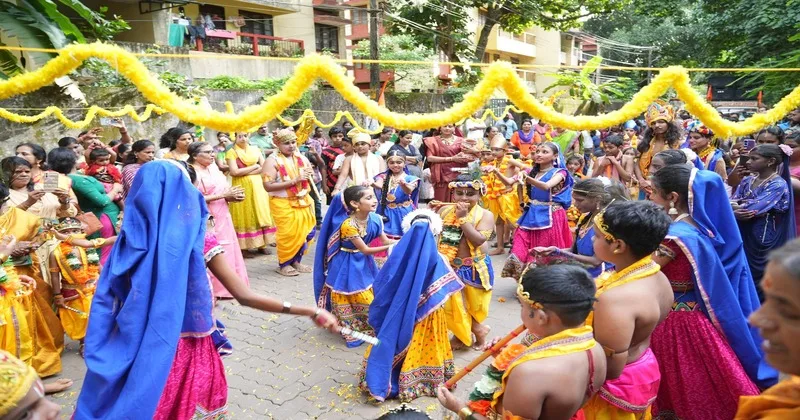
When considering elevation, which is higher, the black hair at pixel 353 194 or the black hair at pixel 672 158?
the black hair at pixel 672 158

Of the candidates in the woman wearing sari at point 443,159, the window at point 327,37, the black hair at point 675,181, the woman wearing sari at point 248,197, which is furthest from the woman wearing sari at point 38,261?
the window at point 327,37

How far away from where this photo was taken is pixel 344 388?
429cm

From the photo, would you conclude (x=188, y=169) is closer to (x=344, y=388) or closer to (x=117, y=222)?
(x=344, y=388)

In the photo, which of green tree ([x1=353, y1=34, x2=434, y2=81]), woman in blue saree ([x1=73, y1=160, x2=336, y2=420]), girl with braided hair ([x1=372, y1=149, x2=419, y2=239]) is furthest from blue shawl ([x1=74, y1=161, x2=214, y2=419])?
green tree ([x1=353, y1=34, x2=434, y2=81])

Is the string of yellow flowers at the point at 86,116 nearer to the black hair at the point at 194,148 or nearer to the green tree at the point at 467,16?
the black hair at the point at 194,148

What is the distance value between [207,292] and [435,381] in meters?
2.03

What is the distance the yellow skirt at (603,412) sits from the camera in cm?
265

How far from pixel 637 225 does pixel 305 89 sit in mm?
2249

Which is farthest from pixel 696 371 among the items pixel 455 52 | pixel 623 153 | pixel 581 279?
pixel 455 52

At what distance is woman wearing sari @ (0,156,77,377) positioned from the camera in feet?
13.9

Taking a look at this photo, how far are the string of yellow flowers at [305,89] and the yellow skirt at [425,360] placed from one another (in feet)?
4.94

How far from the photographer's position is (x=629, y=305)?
96.3 inches

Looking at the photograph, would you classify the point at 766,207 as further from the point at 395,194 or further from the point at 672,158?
the point at 395,194

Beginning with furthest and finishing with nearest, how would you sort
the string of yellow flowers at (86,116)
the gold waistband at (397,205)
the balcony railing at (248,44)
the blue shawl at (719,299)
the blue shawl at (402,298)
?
the balcony railing at (248,44)
the string of yellow flowers at (86,116)
the gold waistband at (397,205)
the blue shawl at (402,298)
the blue shawl at (719,299)
